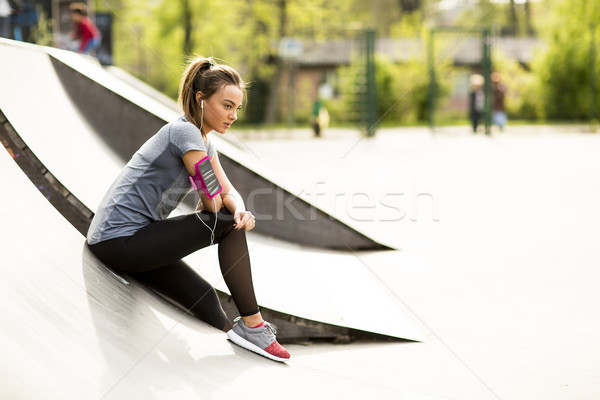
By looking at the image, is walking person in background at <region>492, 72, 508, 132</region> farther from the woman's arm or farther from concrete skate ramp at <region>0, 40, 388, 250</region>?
the woman's arm

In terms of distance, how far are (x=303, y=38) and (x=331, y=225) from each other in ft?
110

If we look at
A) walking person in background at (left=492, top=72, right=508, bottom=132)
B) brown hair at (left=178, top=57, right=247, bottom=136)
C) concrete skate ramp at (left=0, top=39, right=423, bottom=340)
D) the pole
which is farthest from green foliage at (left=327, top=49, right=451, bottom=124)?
brown hair at (left=178, top=57, right=247, bottom=136)

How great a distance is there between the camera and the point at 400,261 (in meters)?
5.98

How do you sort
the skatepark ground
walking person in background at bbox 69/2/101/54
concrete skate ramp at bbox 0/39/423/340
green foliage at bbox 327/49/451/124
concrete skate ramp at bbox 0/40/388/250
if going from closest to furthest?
the skatepark ground, concrete skate ramp at bbox 0/39/423/340, concrete skate ramp at bbox 0/40/388/250, walking person in background at bbox 69/2/101/54, green foliage at bbox 327/49/451/124

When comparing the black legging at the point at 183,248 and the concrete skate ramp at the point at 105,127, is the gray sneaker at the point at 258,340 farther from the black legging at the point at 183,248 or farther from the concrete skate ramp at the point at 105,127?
the concrete skate ramp at the point at 105,127

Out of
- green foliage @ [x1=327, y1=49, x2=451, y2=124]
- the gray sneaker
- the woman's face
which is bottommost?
green foliage @ [x1=327, y1=49, x2=451, y2=124]

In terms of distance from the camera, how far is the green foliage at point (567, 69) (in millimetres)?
24484

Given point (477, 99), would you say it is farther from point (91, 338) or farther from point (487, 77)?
point (91, 338)

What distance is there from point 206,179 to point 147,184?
12.0 inches

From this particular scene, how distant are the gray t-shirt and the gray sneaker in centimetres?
67

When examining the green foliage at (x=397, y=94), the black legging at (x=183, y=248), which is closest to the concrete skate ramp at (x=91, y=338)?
the black legging at (x=183, y=248)

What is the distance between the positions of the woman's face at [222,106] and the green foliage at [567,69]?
2307 centimetres

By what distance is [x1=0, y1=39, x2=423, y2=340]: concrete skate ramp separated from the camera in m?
4.08

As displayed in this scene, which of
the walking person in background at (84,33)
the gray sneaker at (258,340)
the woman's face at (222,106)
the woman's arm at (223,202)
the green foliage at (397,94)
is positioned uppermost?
the walking person in background at (84,33)
